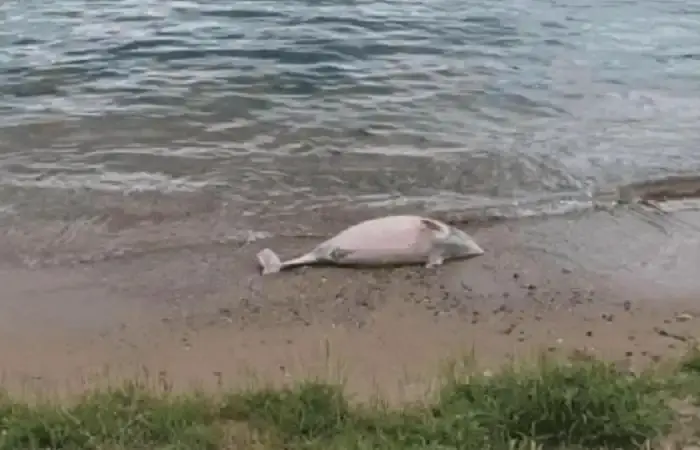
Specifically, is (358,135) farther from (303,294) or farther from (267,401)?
(267,401)

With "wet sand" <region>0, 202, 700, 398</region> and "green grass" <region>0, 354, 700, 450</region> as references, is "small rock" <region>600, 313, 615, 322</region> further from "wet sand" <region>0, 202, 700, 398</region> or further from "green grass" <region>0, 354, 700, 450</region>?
"green grass" <region>0, 354, 700, 450</region>

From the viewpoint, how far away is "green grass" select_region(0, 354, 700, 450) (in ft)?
12.8

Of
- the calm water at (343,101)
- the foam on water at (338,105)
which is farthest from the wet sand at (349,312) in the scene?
the calm water at (343,101)

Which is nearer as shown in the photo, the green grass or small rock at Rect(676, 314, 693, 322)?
the green grass

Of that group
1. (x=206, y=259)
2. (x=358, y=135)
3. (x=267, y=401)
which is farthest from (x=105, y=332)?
(x=358, y=135)

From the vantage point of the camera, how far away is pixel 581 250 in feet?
22.0

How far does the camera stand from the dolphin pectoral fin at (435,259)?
21.0ft

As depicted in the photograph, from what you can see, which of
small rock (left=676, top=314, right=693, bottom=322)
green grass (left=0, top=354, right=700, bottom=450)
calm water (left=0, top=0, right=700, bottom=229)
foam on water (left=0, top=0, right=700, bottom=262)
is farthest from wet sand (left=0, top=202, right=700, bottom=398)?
calm water (left=0, top=0, right=700, bottom=229)

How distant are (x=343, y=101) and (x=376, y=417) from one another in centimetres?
631

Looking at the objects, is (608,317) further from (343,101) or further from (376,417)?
(343,101)

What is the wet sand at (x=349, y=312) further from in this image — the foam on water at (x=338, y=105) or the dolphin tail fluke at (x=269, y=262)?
the foam on water at (x=338, y=105)

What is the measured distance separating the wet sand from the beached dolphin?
9cm

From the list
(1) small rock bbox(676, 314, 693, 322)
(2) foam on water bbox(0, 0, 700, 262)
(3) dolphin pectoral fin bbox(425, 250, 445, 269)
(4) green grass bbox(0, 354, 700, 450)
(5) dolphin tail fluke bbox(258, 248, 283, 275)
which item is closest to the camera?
(4) green grass bbox(0, 354, 700, 450)

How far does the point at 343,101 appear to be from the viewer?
10078mm
